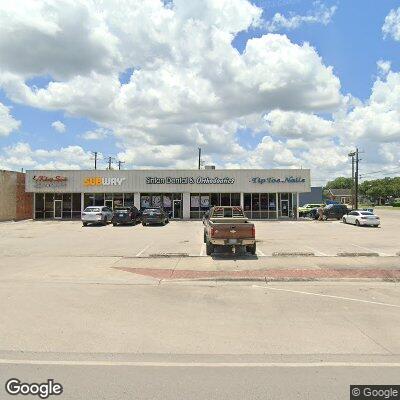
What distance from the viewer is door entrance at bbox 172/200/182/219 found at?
140ft

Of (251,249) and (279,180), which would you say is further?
(279,180)

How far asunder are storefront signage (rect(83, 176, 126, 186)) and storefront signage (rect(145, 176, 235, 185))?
2.72 metres

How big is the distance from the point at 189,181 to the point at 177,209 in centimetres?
336

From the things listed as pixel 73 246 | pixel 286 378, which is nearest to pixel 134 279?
pixel 286 378

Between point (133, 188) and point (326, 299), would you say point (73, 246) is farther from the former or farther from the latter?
point (133, 188)

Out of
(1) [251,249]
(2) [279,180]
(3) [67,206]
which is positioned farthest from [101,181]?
(1) [251,249]

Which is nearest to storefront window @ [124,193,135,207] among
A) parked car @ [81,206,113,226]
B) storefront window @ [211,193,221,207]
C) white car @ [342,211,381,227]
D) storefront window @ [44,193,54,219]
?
parked car @ [81,206,113,226]

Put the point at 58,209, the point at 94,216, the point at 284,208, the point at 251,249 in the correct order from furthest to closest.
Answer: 1. the point at 58,209
2. the point at 284,208
3. the point at 94,216
4. the point at 251,249

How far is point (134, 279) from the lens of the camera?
1224 centimetres

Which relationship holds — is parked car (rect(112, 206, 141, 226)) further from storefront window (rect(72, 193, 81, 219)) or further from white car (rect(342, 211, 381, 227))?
white car (rect(342, 211, 381, 227))

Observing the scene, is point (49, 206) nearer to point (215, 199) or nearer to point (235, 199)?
point (215, 199)

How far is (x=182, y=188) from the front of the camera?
135ft

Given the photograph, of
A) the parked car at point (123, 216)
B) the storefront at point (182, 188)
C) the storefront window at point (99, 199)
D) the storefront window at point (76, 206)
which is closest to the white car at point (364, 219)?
the storefront at point (182, 188)

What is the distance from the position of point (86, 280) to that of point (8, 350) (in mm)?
6005
